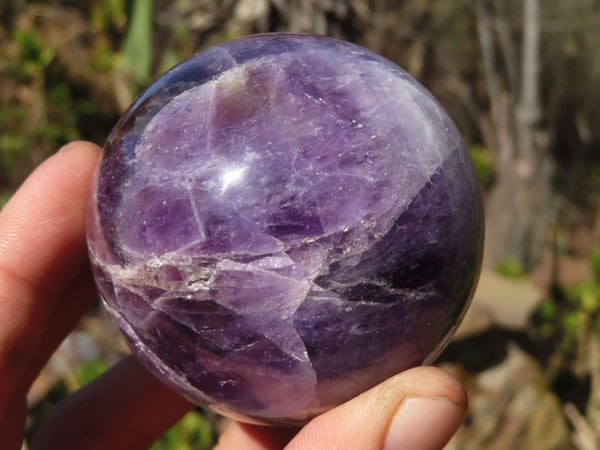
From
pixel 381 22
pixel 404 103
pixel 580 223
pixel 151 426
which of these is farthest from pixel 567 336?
pixel 404 103

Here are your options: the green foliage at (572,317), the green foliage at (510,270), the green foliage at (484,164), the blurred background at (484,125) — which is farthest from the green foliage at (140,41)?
the green foliage at (572,317)

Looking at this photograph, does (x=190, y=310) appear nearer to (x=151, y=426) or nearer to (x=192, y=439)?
(x=151, y=426)

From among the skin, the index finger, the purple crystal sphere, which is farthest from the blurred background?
the purple crystal sphere

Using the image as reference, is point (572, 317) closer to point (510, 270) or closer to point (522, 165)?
point (510, 270)

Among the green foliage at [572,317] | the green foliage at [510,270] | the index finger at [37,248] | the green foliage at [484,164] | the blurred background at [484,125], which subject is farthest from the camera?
the green foliage at [484,164]

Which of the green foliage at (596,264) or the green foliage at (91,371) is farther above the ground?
the green foliage at (91,371)

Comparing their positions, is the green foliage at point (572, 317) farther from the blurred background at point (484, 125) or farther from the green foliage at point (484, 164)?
A: the green foliage at point (484, 164)

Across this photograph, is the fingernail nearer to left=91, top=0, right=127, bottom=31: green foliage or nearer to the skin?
the skin
